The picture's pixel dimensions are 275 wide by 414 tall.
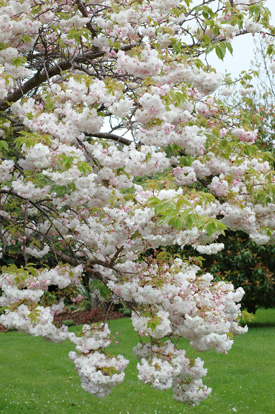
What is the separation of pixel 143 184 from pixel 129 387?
530 cm

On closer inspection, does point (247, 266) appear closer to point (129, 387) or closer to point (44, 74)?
point (129, 387)

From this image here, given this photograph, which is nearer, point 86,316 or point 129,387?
point 129,387

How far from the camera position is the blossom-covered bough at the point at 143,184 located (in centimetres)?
370

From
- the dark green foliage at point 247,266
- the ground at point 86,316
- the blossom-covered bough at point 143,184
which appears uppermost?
the blossom-covered bough at point 143,184

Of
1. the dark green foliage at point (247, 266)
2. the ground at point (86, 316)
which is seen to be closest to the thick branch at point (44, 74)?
the dark green foliage at point (247, 266)

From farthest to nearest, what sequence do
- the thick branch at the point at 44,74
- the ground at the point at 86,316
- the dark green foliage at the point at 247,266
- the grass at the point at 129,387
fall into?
the ground at the point at 86,316 < the dark green foliage at the point at 247,266 < the grass at the point at 129,387 < the thick branch at the point at 44,74

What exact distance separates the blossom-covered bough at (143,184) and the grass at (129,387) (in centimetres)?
322

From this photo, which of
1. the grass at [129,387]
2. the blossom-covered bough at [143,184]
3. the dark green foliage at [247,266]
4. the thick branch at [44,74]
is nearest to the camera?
the blossom-covered bough at [143,184]

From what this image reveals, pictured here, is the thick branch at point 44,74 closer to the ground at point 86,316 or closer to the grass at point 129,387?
the grass at point 129,387

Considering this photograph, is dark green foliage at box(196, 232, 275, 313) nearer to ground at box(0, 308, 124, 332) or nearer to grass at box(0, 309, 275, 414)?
grass at box(0, 309, 275, 414)

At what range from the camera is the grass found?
7.38 meters

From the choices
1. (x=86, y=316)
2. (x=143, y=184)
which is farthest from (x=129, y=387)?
(x=86, y=316)

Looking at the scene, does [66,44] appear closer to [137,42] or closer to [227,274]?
[137,42]

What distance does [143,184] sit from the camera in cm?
438
